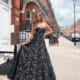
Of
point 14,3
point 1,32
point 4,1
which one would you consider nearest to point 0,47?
point 1,32

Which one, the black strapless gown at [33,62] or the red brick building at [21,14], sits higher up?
the red brick building at [21,14]

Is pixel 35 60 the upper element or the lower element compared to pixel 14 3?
lower

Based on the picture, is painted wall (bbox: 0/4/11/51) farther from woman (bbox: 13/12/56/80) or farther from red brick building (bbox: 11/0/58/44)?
woman (bbox: 13/12/56/80)

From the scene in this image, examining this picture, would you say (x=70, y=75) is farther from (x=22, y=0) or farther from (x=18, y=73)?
(x=22, y=0)

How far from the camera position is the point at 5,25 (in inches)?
621

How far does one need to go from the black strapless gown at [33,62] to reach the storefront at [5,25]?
8082mm

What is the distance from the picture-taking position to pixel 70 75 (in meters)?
10.1

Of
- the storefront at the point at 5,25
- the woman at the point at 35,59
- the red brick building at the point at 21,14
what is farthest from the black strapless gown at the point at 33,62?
the red brick building at the point at 21,14

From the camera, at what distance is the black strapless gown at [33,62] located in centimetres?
677

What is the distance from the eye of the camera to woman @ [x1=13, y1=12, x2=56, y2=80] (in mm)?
6766

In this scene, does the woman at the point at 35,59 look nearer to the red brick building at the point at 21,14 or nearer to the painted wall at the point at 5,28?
the painted wall at the point at 5,28

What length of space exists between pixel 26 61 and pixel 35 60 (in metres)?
0.18

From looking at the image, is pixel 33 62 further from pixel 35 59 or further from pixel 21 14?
pixel 21 14

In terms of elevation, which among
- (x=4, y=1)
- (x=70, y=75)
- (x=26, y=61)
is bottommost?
(x=70, y=75)
